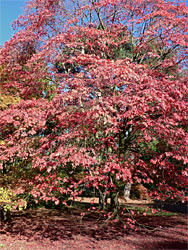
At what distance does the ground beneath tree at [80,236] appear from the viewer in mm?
6691

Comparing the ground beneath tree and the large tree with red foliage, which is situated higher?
the large tree with red foliage

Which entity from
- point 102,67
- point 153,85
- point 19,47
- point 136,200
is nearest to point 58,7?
point 19,47

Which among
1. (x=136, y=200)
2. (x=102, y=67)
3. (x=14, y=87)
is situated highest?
(x=14, y=87)

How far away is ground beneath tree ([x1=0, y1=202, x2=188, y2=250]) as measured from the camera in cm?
669

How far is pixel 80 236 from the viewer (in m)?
7.49

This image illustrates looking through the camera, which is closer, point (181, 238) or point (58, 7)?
point (181, 238)

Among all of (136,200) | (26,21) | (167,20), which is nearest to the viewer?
(167,20)

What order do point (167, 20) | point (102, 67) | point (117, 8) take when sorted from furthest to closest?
point (117, 8) < point (167, 20) < point (102, 67)

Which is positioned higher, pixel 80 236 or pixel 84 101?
pixel 84 101

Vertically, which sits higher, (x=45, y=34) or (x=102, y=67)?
(x=45, y=34)

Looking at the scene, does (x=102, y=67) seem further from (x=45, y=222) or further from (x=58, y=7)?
(x=45, y=222)

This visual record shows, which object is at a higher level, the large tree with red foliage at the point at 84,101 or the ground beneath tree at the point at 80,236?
the large tree with red foliage at the point at 84,101

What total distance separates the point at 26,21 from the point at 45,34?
112 centimetres

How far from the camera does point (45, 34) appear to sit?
29.5 ft
